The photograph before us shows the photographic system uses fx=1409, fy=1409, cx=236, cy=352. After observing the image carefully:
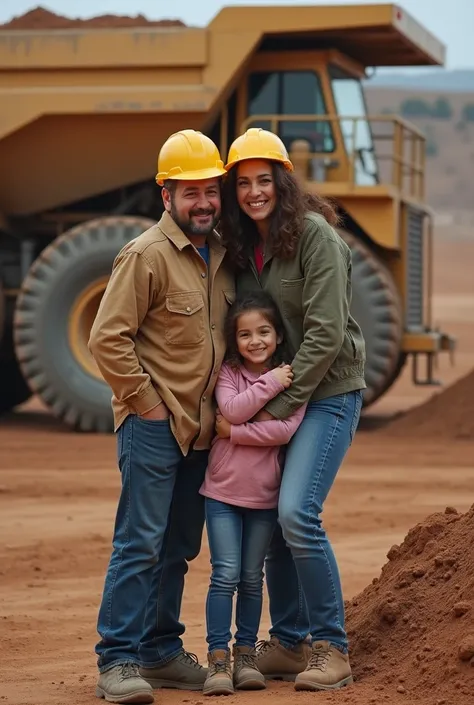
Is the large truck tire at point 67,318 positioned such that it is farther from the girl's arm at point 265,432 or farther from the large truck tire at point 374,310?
the girl's arm at point 265,432

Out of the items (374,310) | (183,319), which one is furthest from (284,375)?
(374,310)

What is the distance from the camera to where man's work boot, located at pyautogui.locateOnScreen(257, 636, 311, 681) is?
5.20 m

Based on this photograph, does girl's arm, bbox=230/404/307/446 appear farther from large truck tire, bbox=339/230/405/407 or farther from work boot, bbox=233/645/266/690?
large truck tire, bbox=339/230/405/407

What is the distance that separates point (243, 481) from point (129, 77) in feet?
26.9

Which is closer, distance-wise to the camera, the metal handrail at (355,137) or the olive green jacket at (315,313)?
the olive green jacket at (315,313)

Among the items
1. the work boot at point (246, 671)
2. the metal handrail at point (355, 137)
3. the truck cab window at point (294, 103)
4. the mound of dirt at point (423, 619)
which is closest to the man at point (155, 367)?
the work boot at point (246, 671)

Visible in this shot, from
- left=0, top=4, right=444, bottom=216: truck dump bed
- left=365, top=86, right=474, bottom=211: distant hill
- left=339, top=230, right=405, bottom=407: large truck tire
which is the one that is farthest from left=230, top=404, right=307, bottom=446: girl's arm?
left=365, top=86, right=474, bottom=211: distant hill

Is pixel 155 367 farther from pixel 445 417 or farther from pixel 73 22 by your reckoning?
pixel 73 22

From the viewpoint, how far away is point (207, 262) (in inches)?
202

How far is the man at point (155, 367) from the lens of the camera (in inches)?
193

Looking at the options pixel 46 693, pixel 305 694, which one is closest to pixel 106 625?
pixel 46 693

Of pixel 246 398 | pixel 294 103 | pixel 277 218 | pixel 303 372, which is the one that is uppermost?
pixel 277 218

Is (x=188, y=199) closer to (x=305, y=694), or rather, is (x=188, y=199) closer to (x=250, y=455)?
(x=250, y=455)

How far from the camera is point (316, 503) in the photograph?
4.89 metres
